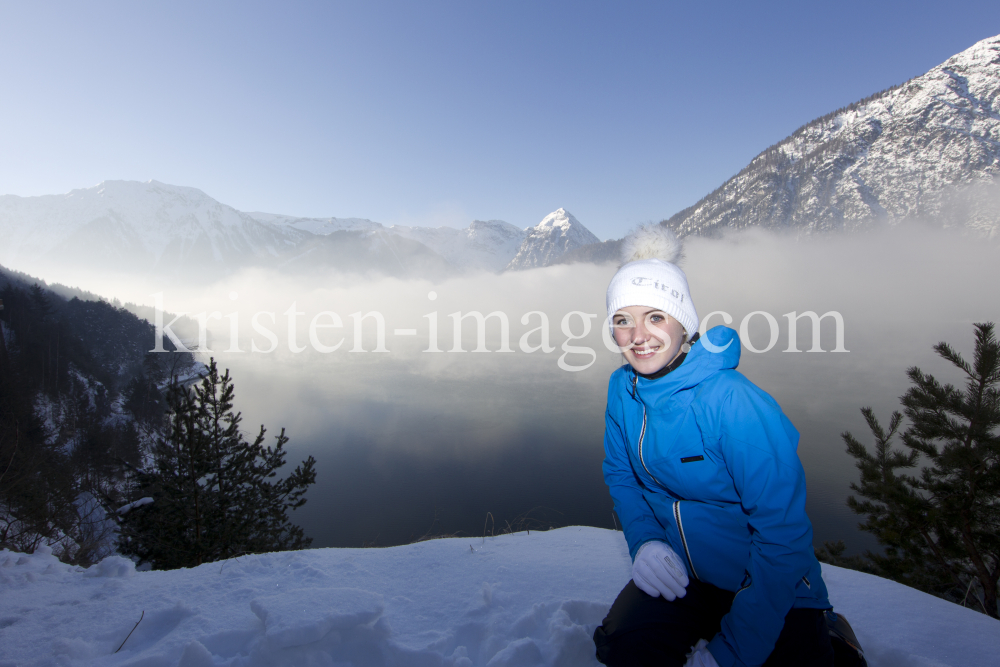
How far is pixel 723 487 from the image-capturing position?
1608 millimetres

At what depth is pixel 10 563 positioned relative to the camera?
8.39ft

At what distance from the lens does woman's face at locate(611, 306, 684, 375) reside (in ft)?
5.95

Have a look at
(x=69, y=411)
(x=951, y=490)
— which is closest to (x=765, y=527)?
(x=951, y=490)

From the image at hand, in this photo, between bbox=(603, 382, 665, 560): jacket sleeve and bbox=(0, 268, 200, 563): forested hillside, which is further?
bbox=(0, 268, 200, 563): forested hillside

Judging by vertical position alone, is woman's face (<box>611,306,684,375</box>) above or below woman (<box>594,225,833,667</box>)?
above

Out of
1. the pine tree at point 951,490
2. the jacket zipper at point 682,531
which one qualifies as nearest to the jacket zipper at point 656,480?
the jacket zipper at point 682,531

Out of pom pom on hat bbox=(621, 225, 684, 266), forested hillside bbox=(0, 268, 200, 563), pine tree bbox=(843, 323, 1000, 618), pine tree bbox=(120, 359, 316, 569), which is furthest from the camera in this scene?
forested hillside bbox=(0, 268, 200, 563)

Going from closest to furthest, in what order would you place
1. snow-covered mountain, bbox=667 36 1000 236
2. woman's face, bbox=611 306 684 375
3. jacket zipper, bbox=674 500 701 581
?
jacket zipper, bbox=674 500 701 581
woman's face, bbox=611 306 684 375
snow-covered mountain, bbox=667 36 1000 236

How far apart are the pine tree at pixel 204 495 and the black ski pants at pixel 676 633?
959 centimetres

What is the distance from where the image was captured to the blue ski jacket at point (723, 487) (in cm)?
139

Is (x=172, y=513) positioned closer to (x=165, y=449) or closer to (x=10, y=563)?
(x=165, y=449)

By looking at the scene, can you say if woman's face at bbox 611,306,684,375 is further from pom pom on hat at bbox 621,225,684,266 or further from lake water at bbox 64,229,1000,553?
lake water at bbox 64,229,1000,553

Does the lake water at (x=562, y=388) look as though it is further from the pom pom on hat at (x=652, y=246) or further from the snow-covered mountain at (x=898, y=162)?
the snow-covered mountain at (x=898, y=162)

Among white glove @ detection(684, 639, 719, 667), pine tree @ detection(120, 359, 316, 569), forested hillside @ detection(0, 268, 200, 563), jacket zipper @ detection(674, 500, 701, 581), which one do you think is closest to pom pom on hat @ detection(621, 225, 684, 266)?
jacket zipper @ detection(674, 500, 701, 581)
